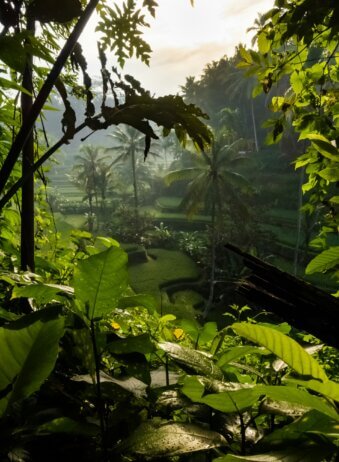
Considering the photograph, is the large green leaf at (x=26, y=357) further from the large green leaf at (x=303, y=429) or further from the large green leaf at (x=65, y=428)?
the large green leaf at (x=303, y=429)

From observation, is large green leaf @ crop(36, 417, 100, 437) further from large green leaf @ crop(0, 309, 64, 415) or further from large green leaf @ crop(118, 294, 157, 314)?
large green leaf @ crop(118, 294, 157, 314)

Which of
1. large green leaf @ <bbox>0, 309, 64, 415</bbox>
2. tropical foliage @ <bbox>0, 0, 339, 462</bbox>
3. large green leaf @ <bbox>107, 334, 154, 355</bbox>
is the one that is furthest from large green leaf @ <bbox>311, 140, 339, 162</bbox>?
large green leaf @ <bbox>0, 309, 64, 415</bbox>

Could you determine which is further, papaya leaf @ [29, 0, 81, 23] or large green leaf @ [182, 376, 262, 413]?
papaya leaf @ [29, 0, 81, 23]

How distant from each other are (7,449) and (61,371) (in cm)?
38

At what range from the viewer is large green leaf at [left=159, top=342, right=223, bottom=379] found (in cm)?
65

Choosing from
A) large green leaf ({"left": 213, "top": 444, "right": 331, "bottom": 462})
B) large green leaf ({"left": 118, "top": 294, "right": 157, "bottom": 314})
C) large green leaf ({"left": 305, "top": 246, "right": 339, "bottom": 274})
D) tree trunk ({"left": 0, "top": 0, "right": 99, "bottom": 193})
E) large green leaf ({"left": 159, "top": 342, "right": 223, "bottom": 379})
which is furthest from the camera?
large green leaf ({"left": 305, "top": 246, "right": 339, "bottom": 274})

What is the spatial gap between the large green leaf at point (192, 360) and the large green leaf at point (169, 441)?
0.36 feet

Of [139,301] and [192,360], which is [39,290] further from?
[192,360]

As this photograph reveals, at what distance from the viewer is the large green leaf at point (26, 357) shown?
1.49 ft

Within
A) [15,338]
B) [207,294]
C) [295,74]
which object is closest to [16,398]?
[15,338]

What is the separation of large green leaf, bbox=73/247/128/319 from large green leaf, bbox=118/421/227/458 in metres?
0.20

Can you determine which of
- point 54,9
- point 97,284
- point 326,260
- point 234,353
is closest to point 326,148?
point 326,260

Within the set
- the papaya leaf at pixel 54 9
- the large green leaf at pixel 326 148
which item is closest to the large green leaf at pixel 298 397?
the large green leaf at pixel 326 148

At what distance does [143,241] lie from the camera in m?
26.5
